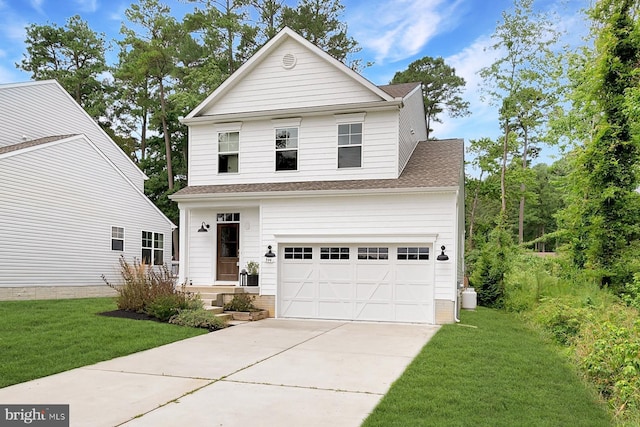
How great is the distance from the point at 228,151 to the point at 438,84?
23549mm

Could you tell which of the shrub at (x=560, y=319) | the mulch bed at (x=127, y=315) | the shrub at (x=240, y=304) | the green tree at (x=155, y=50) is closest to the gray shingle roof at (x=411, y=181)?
the shrub at (x=240, y=304)

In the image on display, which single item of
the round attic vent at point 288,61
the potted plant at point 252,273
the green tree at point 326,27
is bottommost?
the potted plant at point 252,273

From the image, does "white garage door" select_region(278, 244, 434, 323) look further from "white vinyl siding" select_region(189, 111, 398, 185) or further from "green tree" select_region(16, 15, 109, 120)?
"green tree" select_region(16, 15, 109, 120)

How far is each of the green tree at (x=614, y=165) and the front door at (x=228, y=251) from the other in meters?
11.1

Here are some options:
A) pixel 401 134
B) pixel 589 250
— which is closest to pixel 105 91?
pixel 401 134

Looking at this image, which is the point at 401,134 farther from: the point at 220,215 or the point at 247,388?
the point at 247,388

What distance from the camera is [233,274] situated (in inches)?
611

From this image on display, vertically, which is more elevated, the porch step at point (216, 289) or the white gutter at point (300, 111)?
the white gutter at point (300, 111)

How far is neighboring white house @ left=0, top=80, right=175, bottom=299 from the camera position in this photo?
53.8 feet

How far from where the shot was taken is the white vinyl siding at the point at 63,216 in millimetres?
16297

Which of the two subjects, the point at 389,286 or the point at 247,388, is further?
the point at 389,286

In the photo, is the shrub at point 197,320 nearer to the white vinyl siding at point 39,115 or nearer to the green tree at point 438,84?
the white vinyl siding at point 39,115

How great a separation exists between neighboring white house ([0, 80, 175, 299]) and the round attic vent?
8978mm

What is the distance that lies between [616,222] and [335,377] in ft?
40.3
